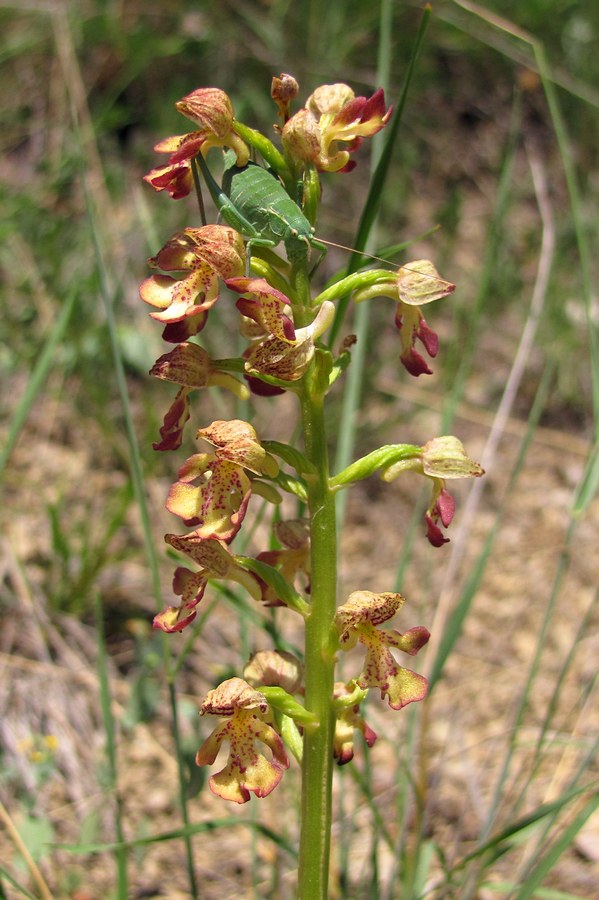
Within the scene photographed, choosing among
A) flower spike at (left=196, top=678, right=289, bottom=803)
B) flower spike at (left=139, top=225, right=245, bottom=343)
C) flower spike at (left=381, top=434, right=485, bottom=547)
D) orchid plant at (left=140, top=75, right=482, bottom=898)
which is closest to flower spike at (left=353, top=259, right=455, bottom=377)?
orchid plant at (left=140, top=75, right=482, bottom=898)

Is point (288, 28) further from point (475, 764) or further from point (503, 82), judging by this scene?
point (475, 764)

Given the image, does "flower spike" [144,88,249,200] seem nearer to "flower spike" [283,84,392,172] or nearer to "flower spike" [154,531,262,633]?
"flower spike" [283,84,392,172]

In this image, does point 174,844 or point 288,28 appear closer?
point 174,844

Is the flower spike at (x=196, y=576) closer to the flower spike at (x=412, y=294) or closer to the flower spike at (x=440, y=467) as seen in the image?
the flower spike at (x=440, y=467)

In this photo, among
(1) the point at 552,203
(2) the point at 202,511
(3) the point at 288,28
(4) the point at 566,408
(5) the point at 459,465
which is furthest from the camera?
(1) the point at 552,203

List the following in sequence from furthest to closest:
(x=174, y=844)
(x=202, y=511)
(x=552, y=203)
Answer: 1. (x=552, y=203)
2. (x=174, y=844)
3. (x=202, y=511)

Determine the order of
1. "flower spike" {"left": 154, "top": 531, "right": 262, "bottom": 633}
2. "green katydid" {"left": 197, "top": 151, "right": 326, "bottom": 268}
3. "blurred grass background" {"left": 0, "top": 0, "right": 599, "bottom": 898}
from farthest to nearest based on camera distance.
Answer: "blurred grass background" {"left": 0, "top": 0, "right": 599, "bottom": 898} → "flower spike" {"left": 154, "top": 531, "right": 262, "bottom": 633} → "green katydid" {"left": 197, "top": 151, "right": 326, "bottom": 268}

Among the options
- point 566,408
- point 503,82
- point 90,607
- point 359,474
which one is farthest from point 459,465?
point 503,82
